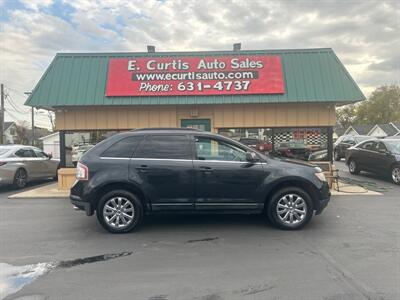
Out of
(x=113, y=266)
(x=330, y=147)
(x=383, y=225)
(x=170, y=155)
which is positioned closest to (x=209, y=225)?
(x=170, y=155)

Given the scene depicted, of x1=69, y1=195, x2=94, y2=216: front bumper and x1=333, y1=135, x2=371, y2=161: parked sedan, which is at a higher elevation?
x1=333, y1=135, x2=371, y2=161: parked sedan

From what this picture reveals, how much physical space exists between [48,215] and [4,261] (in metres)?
3.01

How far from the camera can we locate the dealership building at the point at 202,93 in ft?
35.7

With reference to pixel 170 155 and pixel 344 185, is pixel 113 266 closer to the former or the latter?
pixel 170 155

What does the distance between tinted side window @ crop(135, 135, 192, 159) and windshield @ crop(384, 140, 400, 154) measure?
937 centimetres

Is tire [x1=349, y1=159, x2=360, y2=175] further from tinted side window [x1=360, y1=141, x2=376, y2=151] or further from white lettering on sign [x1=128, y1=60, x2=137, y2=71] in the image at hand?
white lettering on sign [x1=128, y1=60, x2=137, y2=71]

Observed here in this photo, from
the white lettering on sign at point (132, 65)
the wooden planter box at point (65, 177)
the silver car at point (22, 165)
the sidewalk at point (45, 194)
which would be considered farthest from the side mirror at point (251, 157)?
the silver car at point (22, 165)

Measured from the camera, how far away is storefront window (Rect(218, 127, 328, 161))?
Answer: 1145cm

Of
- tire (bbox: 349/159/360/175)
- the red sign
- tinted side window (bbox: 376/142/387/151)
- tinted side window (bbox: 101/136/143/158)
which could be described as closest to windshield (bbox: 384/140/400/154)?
tinted side window (bbox: 376/142/387/151)

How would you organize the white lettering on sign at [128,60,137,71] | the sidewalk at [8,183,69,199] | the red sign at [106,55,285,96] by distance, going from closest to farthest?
the sidewalk at [8,183,69,199]
the red sign at [106,55,285,96]
the white lettering on sign at [128,60,137,71]

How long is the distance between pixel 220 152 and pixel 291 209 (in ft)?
5.44

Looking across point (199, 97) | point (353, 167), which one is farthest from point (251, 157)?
point (353, 167)

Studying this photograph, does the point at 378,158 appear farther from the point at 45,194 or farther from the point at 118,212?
the point at 45,194

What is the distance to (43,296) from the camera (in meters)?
4.00
